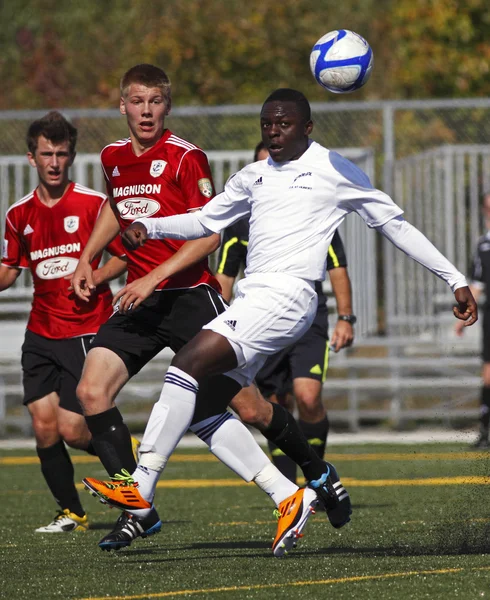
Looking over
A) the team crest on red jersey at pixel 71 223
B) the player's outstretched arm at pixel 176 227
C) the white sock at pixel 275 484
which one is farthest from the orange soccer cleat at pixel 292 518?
the team crest on red jersey at pixel 71 223

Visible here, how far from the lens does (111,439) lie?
6.72 m

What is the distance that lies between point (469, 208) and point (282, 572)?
380 inches

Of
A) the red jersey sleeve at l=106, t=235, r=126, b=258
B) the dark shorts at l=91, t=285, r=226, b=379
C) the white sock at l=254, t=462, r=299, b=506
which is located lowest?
the white sock at l=254, t=462, r=299, b=506

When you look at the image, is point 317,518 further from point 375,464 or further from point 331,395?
point 331,395

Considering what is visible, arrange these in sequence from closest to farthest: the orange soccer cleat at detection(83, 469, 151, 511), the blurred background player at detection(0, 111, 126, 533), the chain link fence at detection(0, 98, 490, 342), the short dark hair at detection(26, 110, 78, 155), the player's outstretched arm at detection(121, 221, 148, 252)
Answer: the orange soccer cleat at detection(83, 469, 151, 511), the player's outstretched arm at detection(121, 221, 148, 252), the blurred background player at detection(0, 111, 126, 533), the short dark hair at detection(26, 110, 78, 155), the chain link fence at detection(0, 98, 490, 342)

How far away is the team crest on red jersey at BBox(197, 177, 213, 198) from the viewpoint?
687cm

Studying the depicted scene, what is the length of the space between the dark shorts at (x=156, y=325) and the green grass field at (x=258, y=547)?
0.97 m

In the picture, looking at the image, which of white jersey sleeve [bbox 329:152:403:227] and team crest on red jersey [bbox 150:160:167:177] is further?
team crest on red jersey [bbox 150:160:167:177]

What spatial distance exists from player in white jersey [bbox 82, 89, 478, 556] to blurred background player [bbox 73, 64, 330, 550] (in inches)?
9.0

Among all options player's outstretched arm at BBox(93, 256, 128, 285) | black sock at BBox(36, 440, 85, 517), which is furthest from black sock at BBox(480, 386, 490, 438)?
player's outstretched arm at BBox(93, 256, 128, 285)

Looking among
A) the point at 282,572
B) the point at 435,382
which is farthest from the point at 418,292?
the point at 282,572

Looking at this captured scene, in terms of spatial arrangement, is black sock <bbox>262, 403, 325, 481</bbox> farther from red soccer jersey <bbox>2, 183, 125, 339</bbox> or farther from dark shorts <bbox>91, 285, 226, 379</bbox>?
red soccer jersey <bbox>2, 183, 125, 339</bbox>

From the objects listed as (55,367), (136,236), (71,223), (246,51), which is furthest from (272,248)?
(246,51)

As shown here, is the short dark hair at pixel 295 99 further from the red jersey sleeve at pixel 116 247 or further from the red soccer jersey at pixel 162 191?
the red jersey sleeve at pixel 116 247
